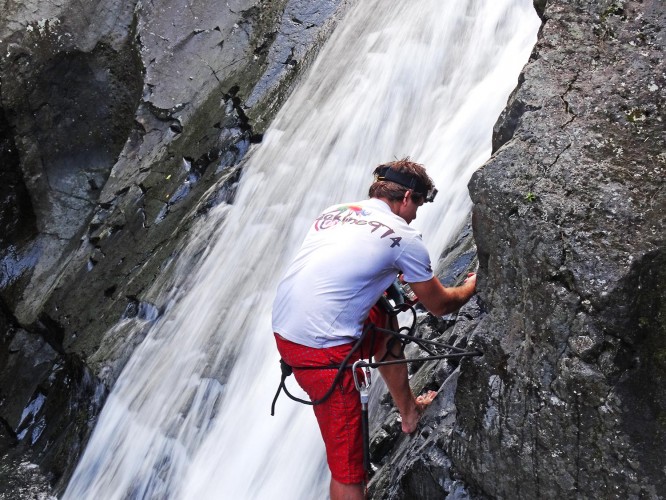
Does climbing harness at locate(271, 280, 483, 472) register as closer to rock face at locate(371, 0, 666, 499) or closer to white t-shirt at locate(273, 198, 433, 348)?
white t-shirt at locate(273, 198, 433, 348)

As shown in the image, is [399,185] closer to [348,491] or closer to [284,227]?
[348,491]

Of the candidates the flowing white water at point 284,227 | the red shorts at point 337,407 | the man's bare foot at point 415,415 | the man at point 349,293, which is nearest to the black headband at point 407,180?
the man at point 349,293

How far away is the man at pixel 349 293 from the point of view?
395cm

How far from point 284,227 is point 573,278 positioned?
14.5 ft

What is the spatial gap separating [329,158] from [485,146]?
1831 millimetres

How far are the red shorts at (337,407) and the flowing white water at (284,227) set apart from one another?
35.5 inches

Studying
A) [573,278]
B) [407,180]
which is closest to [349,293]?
[407,180]

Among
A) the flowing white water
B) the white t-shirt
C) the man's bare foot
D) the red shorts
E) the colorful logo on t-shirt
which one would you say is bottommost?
the flowing white water

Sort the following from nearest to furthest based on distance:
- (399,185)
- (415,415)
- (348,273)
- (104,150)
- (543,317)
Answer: (543,317)
(348,273)
(399,185)
(415,415)
(104,150)

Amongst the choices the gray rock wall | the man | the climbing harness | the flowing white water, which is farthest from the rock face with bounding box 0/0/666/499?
the flowing white water

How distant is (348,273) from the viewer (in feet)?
12.9

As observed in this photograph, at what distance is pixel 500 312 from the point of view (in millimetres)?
3650

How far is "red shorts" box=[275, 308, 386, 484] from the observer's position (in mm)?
4016

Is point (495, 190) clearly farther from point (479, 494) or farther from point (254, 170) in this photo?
point (254, 170)
